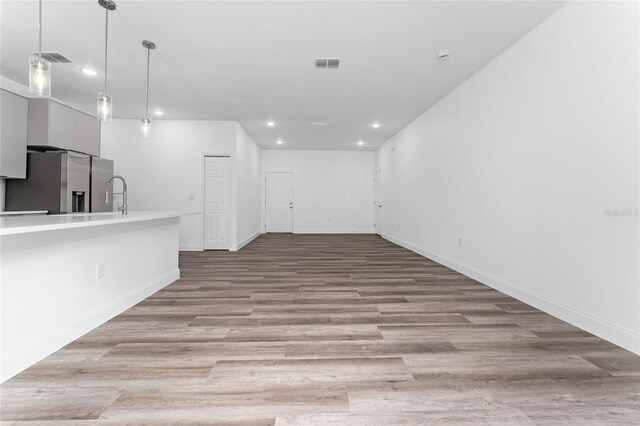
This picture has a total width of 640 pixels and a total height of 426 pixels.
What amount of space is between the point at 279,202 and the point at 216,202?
3.64 metres

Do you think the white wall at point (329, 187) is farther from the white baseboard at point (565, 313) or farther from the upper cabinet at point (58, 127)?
the white baseboard at point (565, 313)

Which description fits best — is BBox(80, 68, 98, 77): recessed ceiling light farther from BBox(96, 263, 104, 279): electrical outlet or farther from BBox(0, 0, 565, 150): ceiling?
BBox(96, 263, 104, 279): electrical outlet

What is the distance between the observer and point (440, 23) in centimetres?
296

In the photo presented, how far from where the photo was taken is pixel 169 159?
6340 millimetres

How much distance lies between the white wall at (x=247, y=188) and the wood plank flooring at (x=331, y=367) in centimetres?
373

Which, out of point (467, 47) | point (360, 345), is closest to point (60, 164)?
point (360, 345)

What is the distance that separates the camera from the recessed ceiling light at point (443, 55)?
3.52m

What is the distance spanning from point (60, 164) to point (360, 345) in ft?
15.6

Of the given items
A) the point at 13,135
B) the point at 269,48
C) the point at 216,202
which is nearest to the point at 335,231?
the point at 216,202

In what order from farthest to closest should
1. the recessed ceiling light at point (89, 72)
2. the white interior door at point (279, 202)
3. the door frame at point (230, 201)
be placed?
the white interior door at point (279, 202), the door frame at point (230, 201), the recessed ceiling light at point (89, 72)

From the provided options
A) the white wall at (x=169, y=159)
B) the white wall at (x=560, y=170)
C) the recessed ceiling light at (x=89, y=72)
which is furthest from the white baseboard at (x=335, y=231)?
the recessed ceiling light at (x=89, y=72)

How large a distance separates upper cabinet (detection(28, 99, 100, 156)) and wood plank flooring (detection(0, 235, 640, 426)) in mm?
2922

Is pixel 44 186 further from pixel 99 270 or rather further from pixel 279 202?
pixel 279 202

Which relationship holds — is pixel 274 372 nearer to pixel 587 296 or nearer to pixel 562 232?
pixel 587 296
